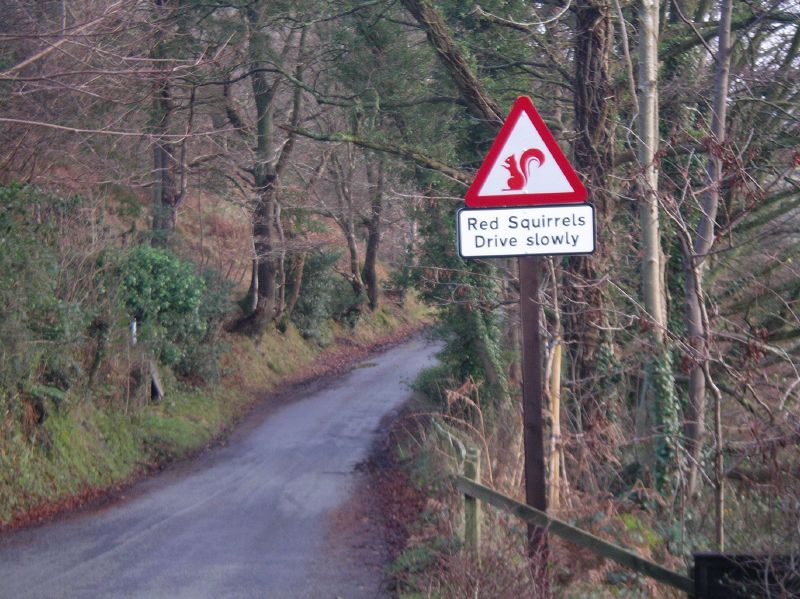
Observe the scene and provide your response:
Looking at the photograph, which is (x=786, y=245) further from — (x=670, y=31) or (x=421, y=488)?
(x=421, y=488)

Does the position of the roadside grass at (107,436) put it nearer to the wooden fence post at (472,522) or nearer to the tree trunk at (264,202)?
the tree trunk at (264,202)

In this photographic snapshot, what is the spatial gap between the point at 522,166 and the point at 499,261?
718cm

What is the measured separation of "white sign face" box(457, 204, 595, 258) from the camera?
217 inches

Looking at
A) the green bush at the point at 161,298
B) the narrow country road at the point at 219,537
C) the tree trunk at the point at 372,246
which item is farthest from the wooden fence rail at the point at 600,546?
the tree trunk at the point at 372,246

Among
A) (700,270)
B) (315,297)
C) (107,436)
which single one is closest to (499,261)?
(700,270)

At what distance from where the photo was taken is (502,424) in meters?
10.4

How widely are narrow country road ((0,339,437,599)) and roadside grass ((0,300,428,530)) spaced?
24.0 inches

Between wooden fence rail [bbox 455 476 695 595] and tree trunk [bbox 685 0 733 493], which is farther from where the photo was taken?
tree trunk [bbox 685 0 733 493]

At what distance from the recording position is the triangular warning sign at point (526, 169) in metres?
5.52

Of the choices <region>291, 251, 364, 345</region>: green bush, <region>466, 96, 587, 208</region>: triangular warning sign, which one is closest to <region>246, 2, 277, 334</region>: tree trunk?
<region>291, 251, 364, 345</region>: green bush

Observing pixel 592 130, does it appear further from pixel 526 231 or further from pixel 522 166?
pixel 526 231

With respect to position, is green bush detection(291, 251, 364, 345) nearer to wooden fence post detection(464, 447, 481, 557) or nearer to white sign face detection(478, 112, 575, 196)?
wooden fence post detection(464, 447, 481, 557)

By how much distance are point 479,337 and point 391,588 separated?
872 centimetres

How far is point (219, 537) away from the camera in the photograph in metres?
9.64
